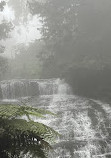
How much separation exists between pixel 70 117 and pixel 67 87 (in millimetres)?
8698

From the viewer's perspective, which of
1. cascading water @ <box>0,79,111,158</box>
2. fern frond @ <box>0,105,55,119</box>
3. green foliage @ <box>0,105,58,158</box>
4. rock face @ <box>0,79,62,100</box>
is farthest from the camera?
rock face @ <box>0,79,62,100</box>

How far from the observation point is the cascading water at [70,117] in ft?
38.8

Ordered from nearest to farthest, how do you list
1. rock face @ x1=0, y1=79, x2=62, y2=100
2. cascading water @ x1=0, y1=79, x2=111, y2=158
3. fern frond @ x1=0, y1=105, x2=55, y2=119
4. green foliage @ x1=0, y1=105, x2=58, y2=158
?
green foliage @ x1=0, y1=105, x2=58, y2=158
fern frond @ x1=0, y1=105, x2=55, y2=119
cascading water @ x1=0, y1=79, x2=111, y2=158
rock face @ x1=0, y1=79, x2=62, y2=100

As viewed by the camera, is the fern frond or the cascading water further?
the cascading water

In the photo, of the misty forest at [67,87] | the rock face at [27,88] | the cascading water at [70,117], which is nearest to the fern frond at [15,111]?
the misty forest at [67,87]

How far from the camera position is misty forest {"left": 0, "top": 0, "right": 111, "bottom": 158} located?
3137mm

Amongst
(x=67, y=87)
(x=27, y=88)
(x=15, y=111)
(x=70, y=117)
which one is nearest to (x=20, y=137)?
(x=15, y=111)

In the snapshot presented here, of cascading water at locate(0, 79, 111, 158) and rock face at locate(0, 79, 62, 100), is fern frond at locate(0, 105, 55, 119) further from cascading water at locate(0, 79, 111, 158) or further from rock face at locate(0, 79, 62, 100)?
rock face at locate(0, 79, 62, 100)

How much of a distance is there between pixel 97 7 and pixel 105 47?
5.41 meters

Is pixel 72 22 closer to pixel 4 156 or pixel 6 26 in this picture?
pixel 6 26

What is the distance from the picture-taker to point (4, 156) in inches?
114

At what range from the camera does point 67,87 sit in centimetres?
A: 2502

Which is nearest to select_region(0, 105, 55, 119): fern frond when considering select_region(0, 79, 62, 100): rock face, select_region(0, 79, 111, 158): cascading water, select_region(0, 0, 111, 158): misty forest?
select_region(0, 0, 111, 158): misty forest

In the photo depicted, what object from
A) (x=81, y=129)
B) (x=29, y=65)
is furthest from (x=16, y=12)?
(x=81, y=129)
